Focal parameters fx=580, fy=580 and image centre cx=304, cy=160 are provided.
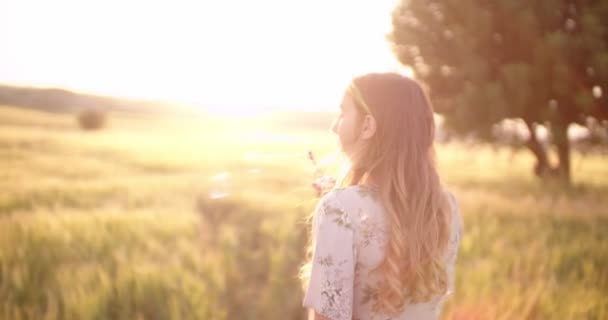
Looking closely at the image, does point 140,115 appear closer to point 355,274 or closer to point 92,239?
point 92,239

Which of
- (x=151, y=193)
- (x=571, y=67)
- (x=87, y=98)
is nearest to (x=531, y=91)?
(x=571, y=67)

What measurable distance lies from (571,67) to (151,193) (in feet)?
32.4

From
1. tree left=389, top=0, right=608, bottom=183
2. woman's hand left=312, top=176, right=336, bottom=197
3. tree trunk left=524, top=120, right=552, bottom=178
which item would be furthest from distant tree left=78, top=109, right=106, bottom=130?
woman's hand left=312, top=176, right=336, bottom=197

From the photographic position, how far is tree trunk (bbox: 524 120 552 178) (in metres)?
16.5

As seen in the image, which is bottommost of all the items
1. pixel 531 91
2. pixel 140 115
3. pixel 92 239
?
pixel 140 115

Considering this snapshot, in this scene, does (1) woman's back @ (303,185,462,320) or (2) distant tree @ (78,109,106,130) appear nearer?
(1) woman's back @ (303,185,462,320)

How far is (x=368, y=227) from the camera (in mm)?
2076

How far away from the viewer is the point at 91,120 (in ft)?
151

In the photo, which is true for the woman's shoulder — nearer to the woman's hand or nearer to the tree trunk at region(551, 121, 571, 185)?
the woman's hand

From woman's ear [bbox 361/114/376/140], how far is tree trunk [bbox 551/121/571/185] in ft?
42.5

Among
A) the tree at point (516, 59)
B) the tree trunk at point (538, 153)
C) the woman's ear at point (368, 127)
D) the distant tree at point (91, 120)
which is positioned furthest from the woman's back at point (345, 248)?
the distant tree at point (91, 120)

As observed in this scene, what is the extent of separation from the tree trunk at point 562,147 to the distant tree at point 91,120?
36838 millimetres

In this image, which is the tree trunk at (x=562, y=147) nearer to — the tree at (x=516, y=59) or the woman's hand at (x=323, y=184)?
the tree at (x=516, y=59)

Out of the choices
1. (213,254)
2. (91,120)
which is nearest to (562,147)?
(213,254)
